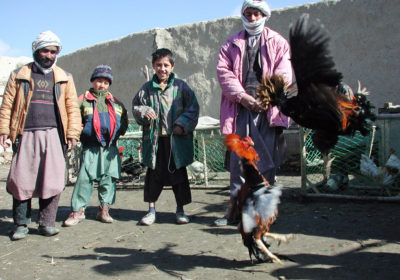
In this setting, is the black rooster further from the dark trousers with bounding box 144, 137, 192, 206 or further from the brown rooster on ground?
the dark trousers with bounding box 144, 137, 192, 206

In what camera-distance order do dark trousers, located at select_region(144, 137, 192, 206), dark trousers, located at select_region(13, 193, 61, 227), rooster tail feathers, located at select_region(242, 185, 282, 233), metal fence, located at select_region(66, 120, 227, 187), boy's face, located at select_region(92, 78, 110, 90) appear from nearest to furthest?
rooster tail feathers, located at select_region(242, 185, 282, 233) → dark trousers, located at select_region(13, 193, 61, 227) → dark trousers, located at select_region(144, 137, 192, 206) → boy's face, located at select_region(92, 78, 110, 90) → metal fence, located at select_region(66, 120, 227, 187)

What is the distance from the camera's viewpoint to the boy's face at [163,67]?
4762mm

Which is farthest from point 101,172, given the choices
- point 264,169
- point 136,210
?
point 264,169

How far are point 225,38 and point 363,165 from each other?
5.64 meters

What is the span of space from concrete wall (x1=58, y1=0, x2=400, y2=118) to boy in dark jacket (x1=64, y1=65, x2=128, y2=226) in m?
5.19

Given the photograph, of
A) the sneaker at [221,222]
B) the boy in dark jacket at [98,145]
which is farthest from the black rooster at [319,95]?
the boy in dark jacket at [98,145]

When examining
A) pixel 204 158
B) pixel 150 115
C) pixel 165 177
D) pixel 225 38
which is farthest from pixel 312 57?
pixel 225 38

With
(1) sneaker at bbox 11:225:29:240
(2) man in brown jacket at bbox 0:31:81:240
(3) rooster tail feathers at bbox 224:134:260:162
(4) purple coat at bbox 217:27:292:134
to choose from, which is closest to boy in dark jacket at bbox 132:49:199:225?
(4) purple coat at bbox 217:27:292:134

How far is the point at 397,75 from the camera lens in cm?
759

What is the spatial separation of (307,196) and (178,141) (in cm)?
208

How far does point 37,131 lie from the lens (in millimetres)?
4383

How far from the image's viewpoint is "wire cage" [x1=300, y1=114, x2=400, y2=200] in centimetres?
525

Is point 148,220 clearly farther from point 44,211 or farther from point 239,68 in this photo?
point 239,68

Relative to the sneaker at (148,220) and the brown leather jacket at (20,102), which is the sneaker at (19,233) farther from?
the sneaker at (148,220)
